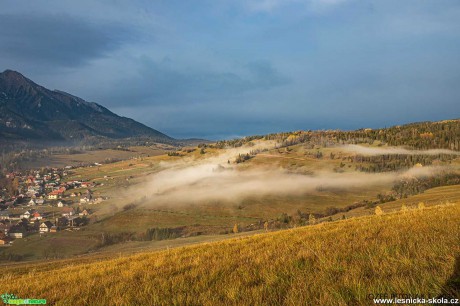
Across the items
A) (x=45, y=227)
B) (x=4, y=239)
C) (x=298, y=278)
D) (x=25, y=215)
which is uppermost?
(x=298, y=278)

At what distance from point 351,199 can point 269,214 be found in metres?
45.5

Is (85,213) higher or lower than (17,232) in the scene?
higher

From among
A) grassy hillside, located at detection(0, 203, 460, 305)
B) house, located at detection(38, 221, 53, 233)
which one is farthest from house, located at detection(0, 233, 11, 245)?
grassy hillside, located at detection(0, 203, 460, 305)

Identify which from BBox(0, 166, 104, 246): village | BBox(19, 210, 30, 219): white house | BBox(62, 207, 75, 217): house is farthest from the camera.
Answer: BBox(62, 207, 75, 217): house

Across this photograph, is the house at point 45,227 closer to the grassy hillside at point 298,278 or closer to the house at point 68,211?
the house at point 68,211

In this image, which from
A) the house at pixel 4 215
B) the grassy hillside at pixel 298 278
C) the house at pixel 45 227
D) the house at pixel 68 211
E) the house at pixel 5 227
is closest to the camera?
the grassy hillside at pixel 298 278

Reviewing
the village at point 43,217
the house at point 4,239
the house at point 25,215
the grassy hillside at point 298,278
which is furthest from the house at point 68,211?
the grassy hillside at point 298,278

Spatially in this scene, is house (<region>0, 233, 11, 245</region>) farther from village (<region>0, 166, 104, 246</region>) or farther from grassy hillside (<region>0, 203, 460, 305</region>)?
grassy hillside (<region>0, 203, 460, 305</region>)

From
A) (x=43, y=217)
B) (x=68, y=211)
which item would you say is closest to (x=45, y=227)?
(x=43, y=217)

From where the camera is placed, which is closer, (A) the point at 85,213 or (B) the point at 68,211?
(A) the point at 85,213

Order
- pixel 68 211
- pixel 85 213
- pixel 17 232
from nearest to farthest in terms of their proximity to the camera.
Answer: pixel 17 232, pixel 85 213, pixel 68 211

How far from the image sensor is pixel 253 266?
7.62m

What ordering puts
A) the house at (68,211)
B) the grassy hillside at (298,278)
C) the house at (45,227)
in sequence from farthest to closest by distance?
the house at (68,211)
the house at (45,227)
the grassy hillside at (298,278)

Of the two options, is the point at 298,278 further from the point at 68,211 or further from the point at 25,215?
the point at 68,211
